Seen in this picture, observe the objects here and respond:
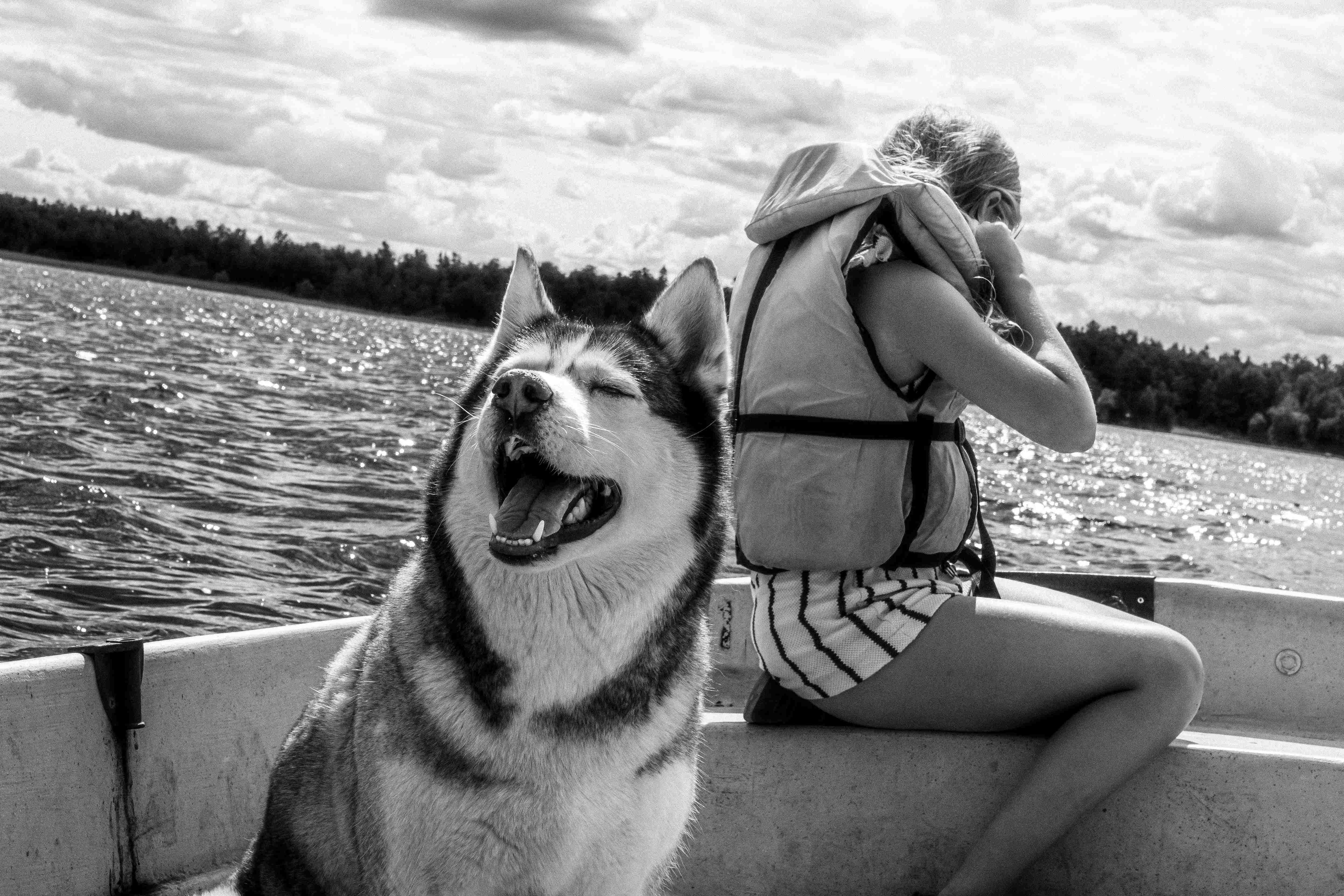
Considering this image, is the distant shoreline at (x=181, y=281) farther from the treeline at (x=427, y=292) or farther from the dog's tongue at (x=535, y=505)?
the dog's tongue at (x=535, y=505)

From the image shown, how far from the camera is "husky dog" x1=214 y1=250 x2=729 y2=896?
3180mm

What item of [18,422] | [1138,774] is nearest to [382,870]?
[1138,774]

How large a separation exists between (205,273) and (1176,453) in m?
103

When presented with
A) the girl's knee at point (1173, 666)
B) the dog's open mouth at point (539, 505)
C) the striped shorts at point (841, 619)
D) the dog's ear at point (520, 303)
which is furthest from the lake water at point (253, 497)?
the girl's knee at point (1173, 666)

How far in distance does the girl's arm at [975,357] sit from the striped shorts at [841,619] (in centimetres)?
61

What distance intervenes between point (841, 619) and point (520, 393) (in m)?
1.42

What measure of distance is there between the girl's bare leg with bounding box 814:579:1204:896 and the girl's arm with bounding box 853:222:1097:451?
0.59 m

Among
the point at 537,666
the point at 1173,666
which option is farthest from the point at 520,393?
the point at 1173,666

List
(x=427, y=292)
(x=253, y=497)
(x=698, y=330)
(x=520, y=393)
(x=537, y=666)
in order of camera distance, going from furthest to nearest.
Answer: (x=427, y=292)
(x=253, y=497)
(x=698, y=330)
(x=537, y=666)
(x=520, y=393)

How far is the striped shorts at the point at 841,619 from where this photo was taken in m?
3.95

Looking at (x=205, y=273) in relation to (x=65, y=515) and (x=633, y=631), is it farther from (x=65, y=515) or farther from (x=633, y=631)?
(x=633, y=631)

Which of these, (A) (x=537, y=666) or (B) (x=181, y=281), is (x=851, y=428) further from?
(B) (x=181, y=281)

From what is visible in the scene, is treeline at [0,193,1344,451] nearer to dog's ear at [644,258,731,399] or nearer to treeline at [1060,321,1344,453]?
treeline at [1060,321,1344,453]

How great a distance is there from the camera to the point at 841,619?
13.1ft
